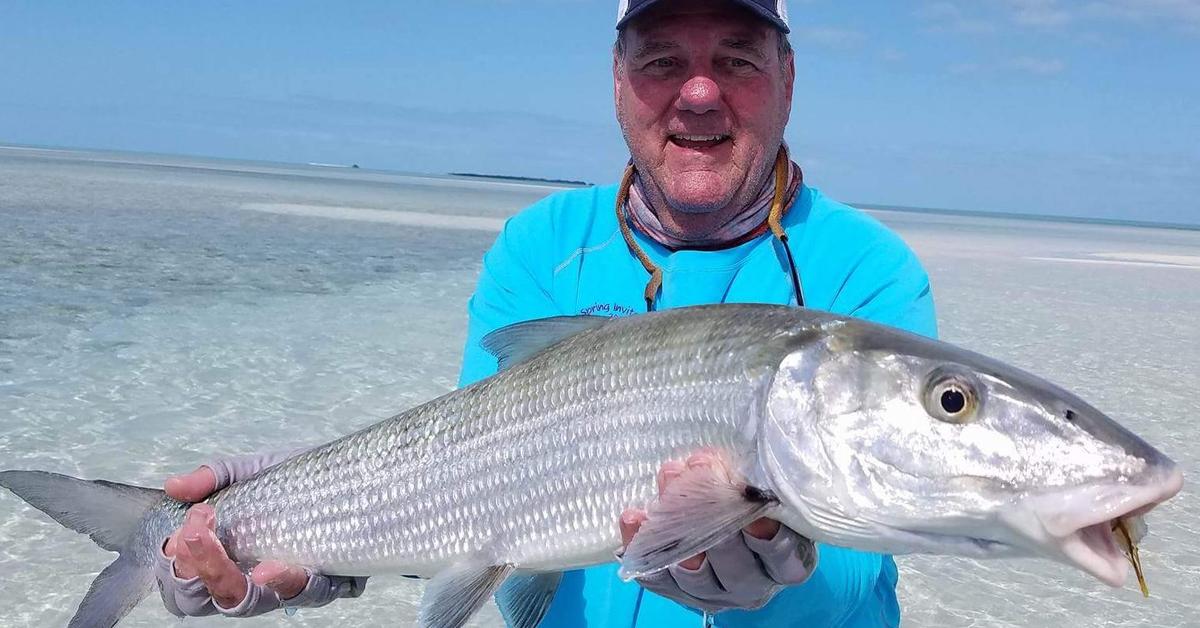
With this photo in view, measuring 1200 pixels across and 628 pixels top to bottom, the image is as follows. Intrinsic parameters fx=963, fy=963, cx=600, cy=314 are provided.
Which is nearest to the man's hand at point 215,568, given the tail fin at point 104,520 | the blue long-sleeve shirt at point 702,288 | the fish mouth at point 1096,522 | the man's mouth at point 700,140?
the tail fin at point 104,520

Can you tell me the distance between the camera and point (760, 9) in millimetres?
3242

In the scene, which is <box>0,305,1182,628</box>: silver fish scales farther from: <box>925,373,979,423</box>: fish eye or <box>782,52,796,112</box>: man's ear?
<box>782,52,796,112</box>: man's ear

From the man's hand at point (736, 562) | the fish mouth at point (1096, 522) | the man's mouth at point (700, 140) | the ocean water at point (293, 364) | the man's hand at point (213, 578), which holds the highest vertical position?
the man's mouth at point (700, 140)

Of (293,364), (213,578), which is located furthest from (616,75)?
(293,364)

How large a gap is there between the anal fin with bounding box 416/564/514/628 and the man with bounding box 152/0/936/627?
1.45ft

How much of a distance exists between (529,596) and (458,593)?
0.91 feet

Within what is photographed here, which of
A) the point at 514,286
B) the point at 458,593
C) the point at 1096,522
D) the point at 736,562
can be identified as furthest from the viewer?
the point at 514,286

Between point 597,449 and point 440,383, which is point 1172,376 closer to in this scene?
point 440,383

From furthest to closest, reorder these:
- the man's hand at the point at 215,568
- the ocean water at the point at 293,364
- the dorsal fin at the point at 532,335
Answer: the ocean water at the point at 293,364 < the man's hand at the point at 215,568 < the dorsal fin at the point at 532,335

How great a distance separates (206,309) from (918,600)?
924 cm

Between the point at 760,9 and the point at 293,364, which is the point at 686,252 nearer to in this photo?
the point at 760,9

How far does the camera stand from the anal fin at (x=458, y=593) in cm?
268

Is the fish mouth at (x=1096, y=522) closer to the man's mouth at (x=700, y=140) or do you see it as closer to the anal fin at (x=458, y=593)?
the anal fin at (x=458, y=593)

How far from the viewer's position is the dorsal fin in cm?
282
